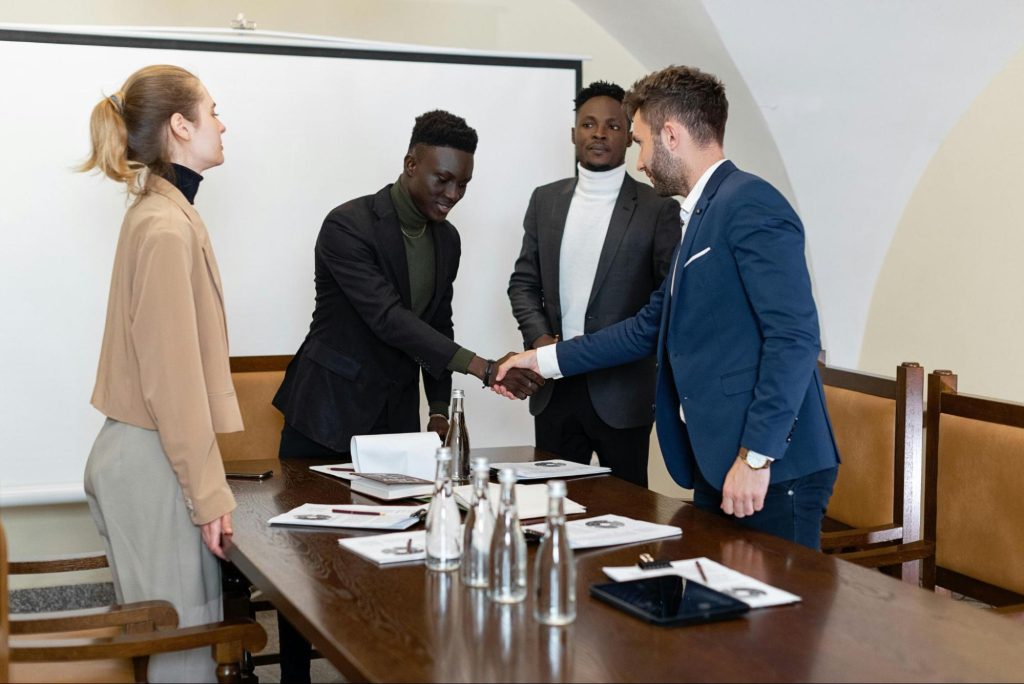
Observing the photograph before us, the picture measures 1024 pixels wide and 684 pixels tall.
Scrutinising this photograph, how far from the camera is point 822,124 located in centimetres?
450

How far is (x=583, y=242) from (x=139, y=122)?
5.04ft

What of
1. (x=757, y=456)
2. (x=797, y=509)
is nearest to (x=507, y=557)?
(x=757, y=456)

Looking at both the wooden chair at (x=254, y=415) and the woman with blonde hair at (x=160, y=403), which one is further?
the wooden chair at (x=254, y=415)

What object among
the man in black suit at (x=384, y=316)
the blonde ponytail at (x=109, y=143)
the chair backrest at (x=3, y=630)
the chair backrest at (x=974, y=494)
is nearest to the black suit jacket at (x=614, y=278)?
the man in black suit at (x=384, y=316)

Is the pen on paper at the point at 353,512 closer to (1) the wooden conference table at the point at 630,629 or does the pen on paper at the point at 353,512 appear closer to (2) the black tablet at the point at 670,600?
(1) the wooden conference table at the point at 630,629

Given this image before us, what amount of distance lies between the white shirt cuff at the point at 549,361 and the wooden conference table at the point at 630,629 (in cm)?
114

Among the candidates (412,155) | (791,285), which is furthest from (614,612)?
(412,155)

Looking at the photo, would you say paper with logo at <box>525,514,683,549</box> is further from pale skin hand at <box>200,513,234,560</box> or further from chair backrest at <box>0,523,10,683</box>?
chair backrest at <box>0,523,10,683</box>

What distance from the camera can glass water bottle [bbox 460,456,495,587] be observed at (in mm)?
1716

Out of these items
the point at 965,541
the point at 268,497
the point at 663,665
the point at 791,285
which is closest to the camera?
the point at 663,665

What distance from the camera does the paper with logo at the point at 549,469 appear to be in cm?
271

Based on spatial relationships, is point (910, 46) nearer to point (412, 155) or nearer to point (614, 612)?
point (412, 155)

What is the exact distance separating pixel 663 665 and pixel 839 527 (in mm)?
1854

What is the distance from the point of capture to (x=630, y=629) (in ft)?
5.10
